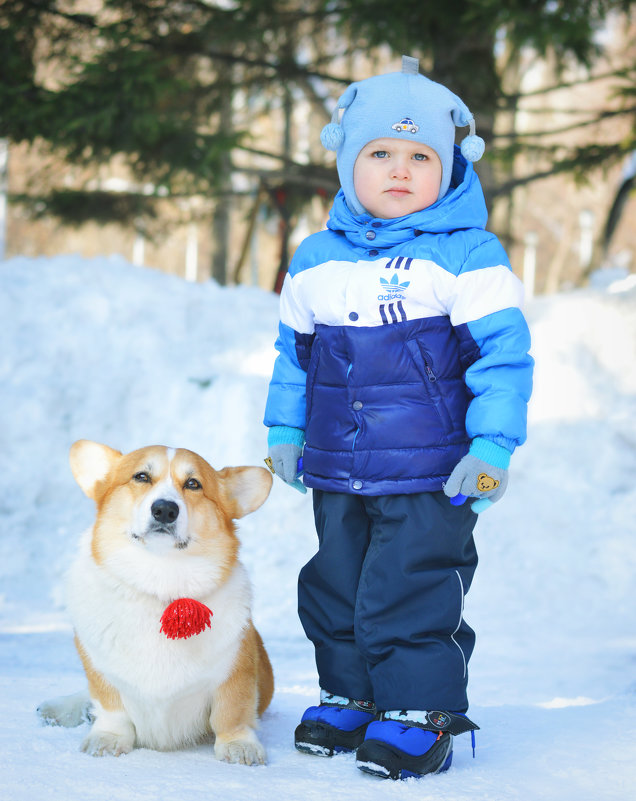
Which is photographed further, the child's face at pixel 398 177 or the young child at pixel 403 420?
the child's face at pixel 398 177

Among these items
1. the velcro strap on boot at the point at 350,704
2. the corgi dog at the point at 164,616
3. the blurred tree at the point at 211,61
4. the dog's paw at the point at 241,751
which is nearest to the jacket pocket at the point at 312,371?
the corgi dog at the point at 164,616

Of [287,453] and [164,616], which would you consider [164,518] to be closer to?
[164,616]

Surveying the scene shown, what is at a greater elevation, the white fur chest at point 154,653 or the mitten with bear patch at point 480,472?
the mitten with bear patch at point 480,472

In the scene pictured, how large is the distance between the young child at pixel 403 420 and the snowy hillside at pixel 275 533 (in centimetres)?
20

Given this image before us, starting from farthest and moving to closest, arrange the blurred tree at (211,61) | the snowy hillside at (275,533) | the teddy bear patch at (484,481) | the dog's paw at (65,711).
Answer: the blurred tree at (211,61) < the dog's paw at (65,711) < the teddy bear patch at (484,481) < the snowy hillside at (275,533)

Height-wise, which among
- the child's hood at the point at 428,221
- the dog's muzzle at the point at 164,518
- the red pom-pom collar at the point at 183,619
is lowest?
the red pom-pom collar at the point at 183,619

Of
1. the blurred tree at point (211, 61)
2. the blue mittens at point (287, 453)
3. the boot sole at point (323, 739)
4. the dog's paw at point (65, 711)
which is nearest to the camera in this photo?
the boot sole at point (323, 739)

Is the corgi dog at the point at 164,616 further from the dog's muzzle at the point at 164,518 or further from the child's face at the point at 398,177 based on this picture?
the child's face at the point at 398,177

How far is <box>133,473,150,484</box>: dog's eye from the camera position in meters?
2.31

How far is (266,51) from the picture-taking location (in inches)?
328

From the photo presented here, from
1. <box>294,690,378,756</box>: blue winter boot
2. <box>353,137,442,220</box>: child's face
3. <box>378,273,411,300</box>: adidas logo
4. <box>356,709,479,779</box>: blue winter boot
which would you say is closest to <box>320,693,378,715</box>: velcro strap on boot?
<box>294,690,378,756</box>: blue winter boot

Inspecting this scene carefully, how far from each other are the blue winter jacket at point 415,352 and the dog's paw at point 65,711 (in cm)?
91

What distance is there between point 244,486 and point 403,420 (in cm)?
48

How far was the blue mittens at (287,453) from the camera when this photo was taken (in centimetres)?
264
